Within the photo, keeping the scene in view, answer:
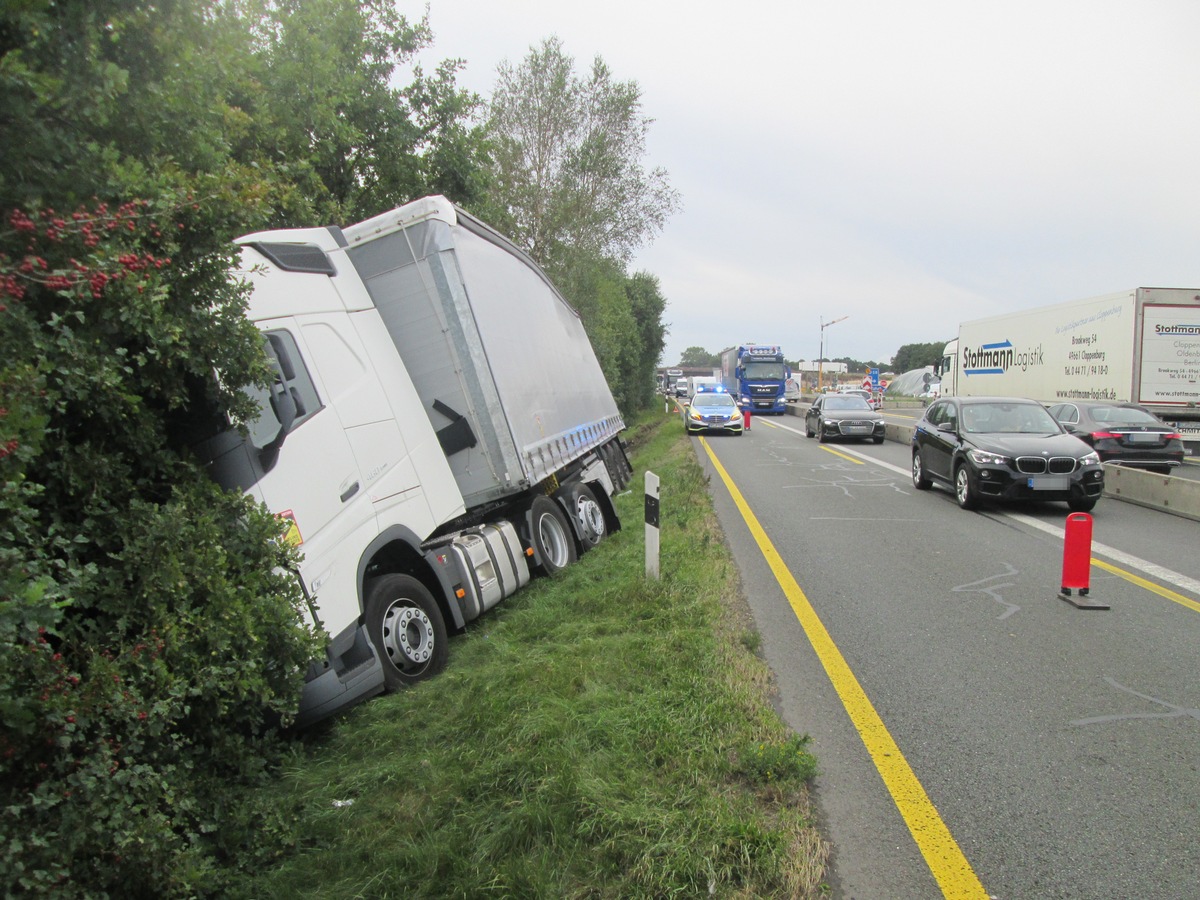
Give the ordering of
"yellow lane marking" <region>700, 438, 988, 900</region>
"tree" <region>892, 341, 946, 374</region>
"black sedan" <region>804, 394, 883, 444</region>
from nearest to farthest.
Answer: "yellow lane marking" <region>700, 438, 988, 900</region> → "black sedan" <region>804, 394, 883, 444</region> → "tree" <region>892, 341, 946, 374</region>

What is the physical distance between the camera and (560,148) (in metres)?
28.3

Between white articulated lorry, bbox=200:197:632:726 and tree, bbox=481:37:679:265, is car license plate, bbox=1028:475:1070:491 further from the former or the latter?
tree, bbox=481:37:679:265

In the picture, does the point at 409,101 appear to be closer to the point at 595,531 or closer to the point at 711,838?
the point at 595,531

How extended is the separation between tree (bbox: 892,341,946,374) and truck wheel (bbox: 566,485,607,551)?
421ft

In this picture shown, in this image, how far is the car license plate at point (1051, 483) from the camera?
10.9 m

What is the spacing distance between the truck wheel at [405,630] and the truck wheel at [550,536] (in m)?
2.04

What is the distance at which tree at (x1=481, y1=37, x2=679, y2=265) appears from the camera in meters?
27.0

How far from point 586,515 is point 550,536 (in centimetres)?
130

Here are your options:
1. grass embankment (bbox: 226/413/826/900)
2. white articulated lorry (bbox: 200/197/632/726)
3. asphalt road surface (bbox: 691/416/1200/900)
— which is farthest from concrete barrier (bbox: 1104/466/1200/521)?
grass embankment (bbox: 226/413/826/900)

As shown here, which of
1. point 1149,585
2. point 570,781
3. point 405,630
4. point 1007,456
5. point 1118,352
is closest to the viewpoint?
point 570,781

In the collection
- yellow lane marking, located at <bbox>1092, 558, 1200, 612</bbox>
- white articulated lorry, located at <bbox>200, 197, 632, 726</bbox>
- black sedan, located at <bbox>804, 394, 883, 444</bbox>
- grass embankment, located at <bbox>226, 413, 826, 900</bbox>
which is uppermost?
white articulated lorry, located at <bbox>200, 197, 632, 726</bbox>

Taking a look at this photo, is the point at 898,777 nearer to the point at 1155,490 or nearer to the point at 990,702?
the point at 990,702

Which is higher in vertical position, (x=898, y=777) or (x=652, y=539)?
(x=652, y=539)

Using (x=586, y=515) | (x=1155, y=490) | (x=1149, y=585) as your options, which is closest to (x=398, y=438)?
(x=586, y=515)
